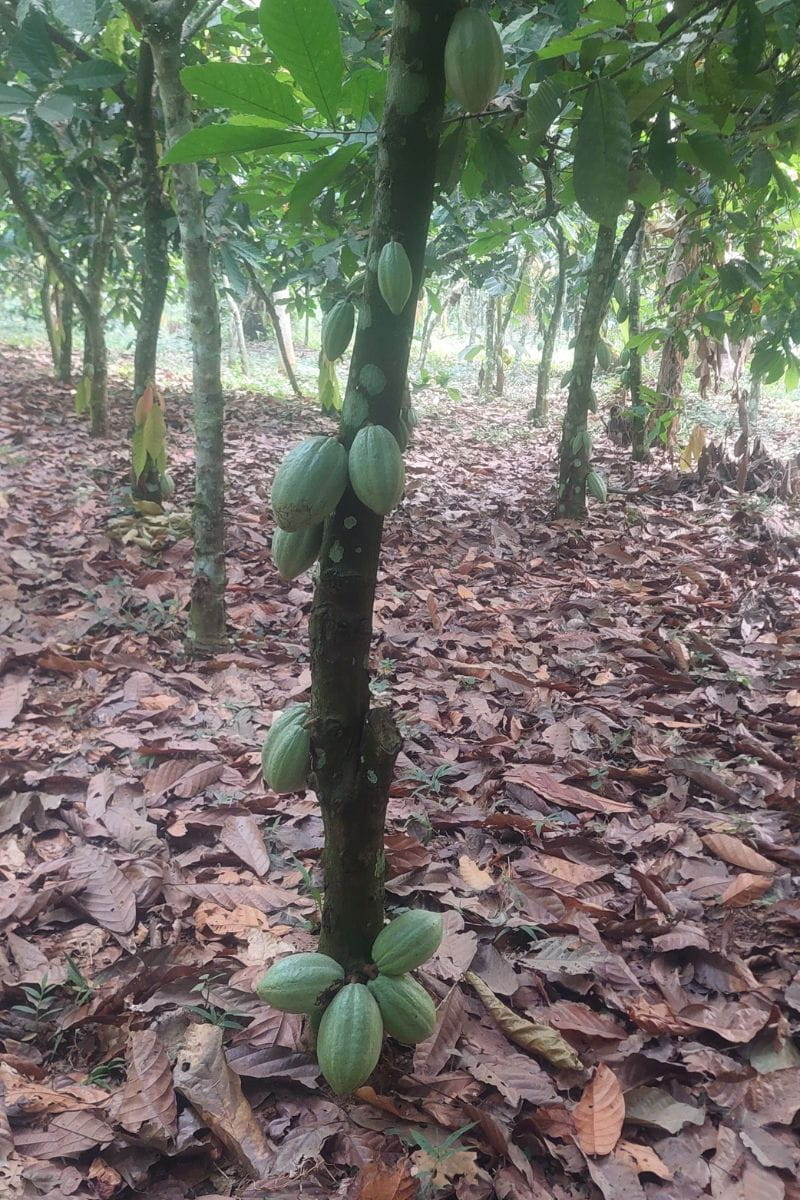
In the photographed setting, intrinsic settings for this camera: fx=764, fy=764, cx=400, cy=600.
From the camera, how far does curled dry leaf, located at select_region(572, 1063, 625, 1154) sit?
1.14 meters

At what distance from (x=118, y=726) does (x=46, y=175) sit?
4425mm

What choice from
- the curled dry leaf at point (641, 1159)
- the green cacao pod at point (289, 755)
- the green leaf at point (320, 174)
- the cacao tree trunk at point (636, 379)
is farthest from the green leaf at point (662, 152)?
the cacao tree trunk at point (636, 379)

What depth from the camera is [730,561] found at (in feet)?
12.3

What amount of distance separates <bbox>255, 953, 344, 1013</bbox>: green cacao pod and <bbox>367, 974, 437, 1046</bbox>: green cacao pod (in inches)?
2.8

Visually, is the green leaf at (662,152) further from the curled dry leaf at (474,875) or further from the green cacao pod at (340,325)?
the curled dry leaf at (474,875)

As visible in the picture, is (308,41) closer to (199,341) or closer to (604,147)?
(604,147)

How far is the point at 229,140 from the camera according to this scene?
3.20 ft

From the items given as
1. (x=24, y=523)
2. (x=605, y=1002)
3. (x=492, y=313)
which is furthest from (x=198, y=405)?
(x=492, y=313)

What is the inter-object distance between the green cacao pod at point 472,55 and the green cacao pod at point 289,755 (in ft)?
2.62

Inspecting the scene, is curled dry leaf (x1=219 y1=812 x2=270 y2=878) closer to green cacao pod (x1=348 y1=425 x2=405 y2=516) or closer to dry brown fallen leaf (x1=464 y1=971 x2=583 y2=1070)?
dry brown fallen leaf (x1=464 y1=971 x2=583 y2=1070)

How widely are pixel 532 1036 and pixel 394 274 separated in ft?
3.98

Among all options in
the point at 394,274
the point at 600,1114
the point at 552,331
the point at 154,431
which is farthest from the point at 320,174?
the point at 552,331

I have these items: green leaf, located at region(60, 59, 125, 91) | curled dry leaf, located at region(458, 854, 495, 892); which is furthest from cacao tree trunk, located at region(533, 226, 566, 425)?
curled dry leaf, located at region(458, 854, 495, 892)

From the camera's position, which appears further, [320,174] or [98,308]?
[98,308]
